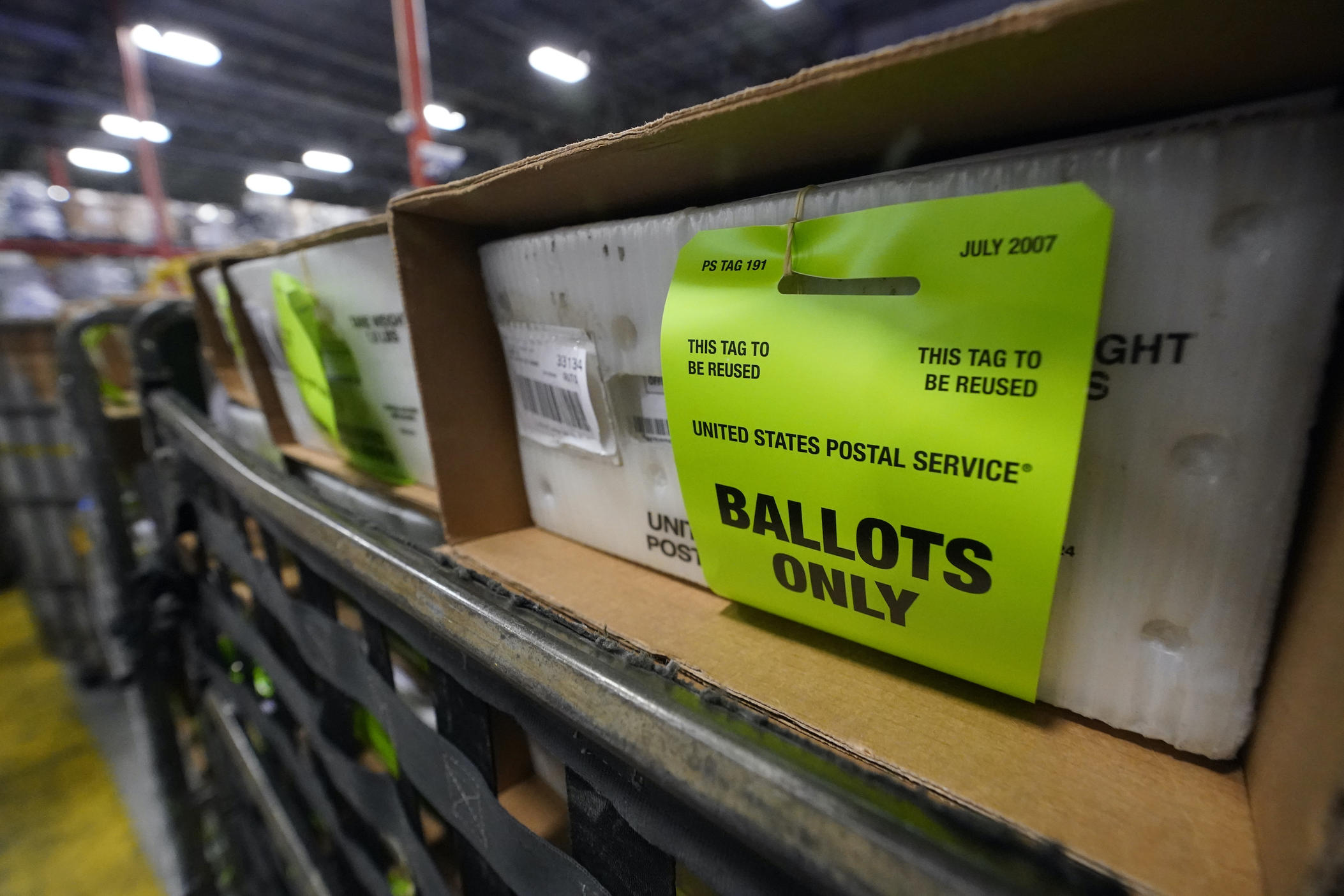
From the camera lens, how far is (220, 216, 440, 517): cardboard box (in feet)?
2.12

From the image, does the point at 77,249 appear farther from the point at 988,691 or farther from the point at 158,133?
the point at 988,691

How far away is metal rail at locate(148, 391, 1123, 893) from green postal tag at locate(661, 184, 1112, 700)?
101mm

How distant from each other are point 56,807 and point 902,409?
8.94ft

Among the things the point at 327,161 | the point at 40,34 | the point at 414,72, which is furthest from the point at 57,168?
the point at 414,72

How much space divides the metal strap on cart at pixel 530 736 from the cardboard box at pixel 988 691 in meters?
0.06

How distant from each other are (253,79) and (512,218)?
785 centimetres

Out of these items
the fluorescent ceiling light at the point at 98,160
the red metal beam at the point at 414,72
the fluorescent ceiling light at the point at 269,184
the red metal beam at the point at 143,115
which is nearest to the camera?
the red metal beam at the point at 414,72

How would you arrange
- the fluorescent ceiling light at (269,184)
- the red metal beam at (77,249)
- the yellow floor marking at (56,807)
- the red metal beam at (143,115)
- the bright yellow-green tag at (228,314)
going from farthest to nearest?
1. the fluorescent ceiling light at (269,184)
2. the red metal beam at (143,115)
3. the red metal beam at (77,249)
4. the yellow floor marking at (56,807)
5. the bright yellow-green tag at (228,314)

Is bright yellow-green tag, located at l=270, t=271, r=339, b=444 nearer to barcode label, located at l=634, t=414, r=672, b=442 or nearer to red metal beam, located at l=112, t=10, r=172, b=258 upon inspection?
barcode label, located at l=634, t=414, r=672, b=442

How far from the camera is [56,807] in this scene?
1784mm

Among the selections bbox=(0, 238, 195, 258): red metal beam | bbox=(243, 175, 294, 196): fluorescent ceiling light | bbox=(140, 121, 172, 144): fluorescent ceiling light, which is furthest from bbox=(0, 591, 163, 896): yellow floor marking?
bbox=(243, 175, 294, 196): fluorescent ceiling light

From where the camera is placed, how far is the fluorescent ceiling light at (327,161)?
8117mm

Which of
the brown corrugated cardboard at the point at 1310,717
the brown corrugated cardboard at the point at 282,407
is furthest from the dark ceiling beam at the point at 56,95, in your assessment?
the brown corrugated cardboard at the point at 1310,717

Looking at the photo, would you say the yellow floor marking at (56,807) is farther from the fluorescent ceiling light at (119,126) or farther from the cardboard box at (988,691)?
the fluorescent ceiling light at (119,126)
